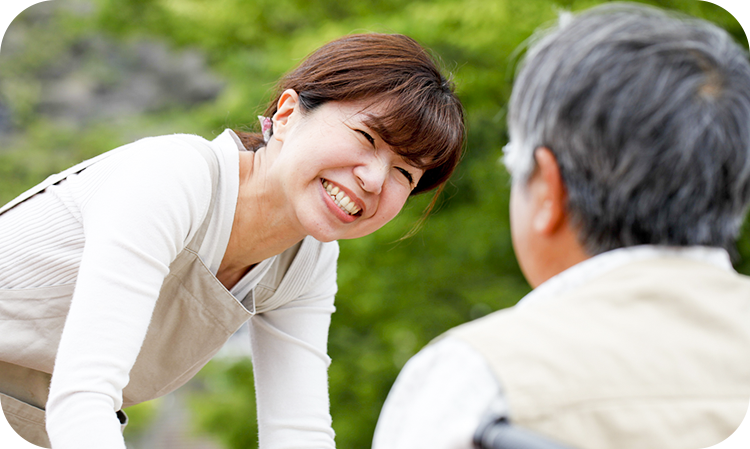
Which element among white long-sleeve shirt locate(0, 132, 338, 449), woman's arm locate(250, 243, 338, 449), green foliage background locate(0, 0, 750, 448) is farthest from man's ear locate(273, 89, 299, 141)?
green foliage background locate(0, 0, 750, 448)

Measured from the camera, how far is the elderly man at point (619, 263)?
778mm

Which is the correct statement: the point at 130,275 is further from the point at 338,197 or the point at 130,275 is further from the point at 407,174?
the point at 407,174

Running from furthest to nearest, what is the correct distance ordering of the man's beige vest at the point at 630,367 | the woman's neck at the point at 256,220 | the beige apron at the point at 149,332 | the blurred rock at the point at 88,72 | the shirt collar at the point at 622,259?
the blurred rock at the point at 88,72 < the woman's neck at the point at 256,220 < the beige apron at the point at 149,332 < the shirt collar at the point at 622,259 < the man's beige vest at the point at 630,367

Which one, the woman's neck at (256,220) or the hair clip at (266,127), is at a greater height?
the hair clip at (266,127)

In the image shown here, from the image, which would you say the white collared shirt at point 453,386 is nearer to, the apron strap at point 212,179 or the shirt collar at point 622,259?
the shirt collar at point 622,259

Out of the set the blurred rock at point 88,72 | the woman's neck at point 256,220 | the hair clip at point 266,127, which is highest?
the hair clip at point 266,127

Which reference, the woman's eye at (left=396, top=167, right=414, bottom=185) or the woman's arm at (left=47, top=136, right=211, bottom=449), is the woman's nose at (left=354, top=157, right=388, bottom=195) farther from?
the woman's arm at (left=47, top=136, right=211, bottom=449)

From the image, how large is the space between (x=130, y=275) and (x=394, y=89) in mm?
696

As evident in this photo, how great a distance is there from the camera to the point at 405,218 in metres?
4.12

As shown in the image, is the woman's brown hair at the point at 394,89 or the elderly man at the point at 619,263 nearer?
the elderly man at the point at 619,263

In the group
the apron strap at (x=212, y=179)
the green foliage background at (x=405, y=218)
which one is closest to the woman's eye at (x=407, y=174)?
the apron strap at (x=212, y=179)

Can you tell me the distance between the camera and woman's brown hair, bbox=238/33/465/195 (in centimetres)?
155

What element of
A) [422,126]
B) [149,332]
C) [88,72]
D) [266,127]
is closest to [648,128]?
[422,126]

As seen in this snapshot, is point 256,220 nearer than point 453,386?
No
